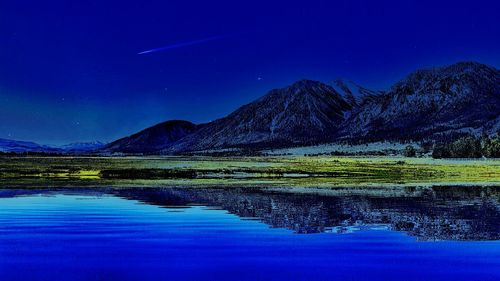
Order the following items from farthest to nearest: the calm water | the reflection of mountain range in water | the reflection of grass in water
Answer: the reflection of grass in water, the reflection of mountain range in water, the calm water

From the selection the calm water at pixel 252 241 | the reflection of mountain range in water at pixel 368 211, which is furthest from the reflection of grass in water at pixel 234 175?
the calm water at pixel 252 241

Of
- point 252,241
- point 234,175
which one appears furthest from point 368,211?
point 234,175

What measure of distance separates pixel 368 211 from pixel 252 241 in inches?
469

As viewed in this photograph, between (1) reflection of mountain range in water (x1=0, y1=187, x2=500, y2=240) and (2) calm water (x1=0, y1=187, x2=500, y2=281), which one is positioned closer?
(2) calm water (x1=0, y1=187, x2=500, y2=281)

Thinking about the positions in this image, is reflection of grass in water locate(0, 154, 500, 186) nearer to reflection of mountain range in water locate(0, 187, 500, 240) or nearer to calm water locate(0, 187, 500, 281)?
reflection of mountain range in water locate(0, 187, 500, 240)

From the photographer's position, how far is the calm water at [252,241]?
16188mm

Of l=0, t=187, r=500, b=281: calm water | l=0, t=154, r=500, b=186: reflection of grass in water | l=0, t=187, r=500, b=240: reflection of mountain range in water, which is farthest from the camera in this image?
l=0, t=154, r=500, b=186: reflection of grass in water

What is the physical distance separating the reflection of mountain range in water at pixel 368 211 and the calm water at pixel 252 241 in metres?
0.07

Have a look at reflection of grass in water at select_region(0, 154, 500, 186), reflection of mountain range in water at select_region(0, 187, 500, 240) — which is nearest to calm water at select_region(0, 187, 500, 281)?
reflection of mountain range in water at select_region(0, 187, 500, 240)

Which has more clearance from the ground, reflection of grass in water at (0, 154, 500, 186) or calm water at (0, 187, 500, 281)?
reflection of grass in water at (0, 154, 500, 186)

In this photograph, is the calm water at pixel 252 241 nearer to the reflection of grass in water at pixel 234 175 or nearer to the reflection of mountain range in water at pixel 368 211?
the reflection of mountain range in water at pixel 368 211

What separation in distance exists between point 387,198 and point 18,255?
28081mm

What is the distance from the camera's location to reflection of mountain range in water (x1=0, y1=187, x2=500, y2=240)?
79.5ft

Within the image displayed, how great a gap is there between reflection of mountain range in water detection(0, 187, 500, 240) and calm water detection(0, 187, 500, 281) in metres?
0.07
